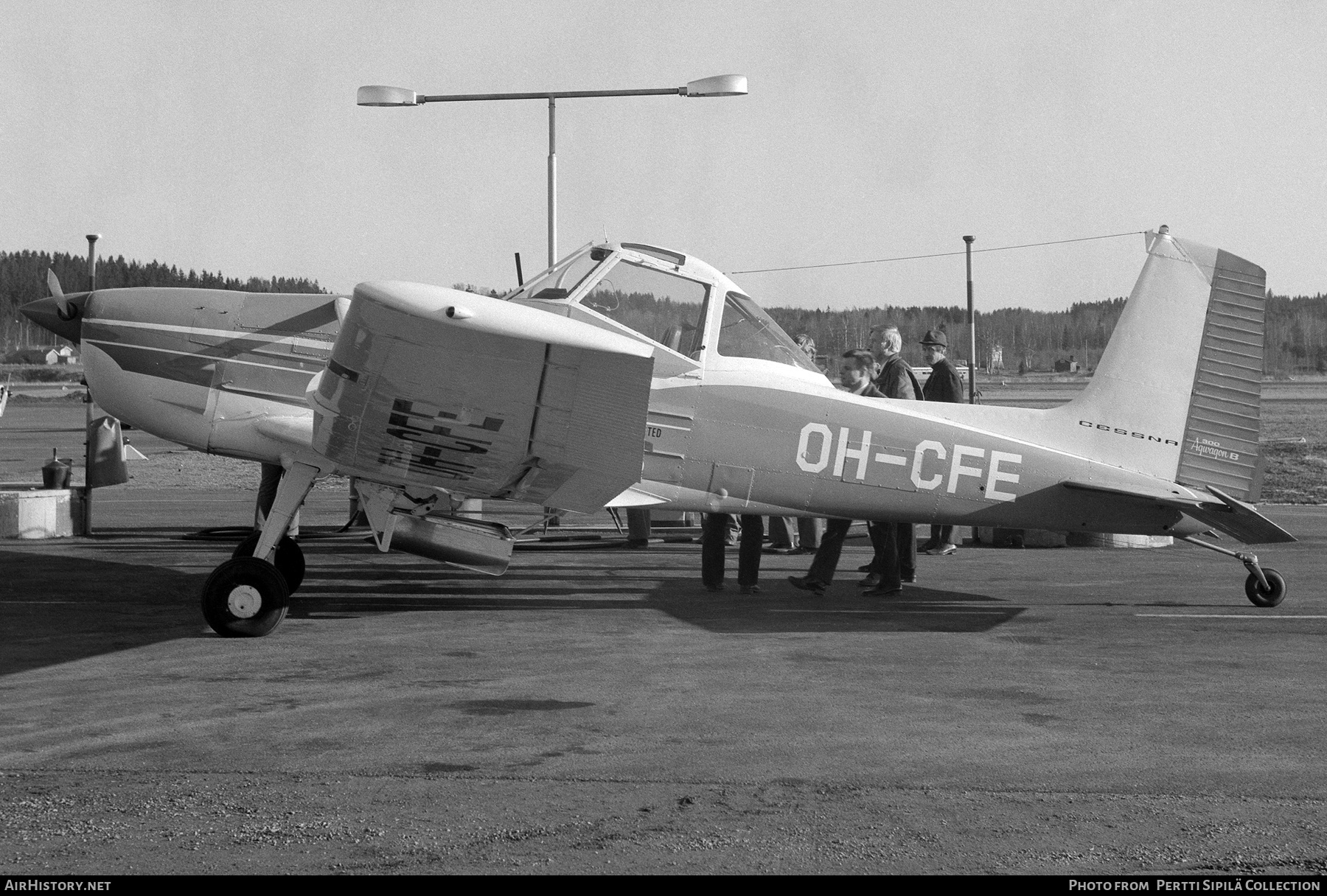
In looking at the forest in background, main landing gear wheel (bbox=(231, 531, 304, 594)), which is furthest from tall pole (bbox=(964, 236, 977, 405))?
main landing gear wheel (bbox=(231, 531, 304, 594))

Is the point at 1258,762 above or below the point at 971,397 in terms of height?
below

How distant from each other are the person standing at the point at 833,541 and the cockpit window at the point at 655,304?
1816 mm

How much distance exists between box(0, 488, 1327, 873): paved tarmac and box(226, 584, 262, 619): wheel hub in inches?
8.2

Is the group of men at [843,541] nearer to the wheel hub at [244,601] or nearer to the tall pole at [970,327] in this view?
the wheel hub at [244,601]

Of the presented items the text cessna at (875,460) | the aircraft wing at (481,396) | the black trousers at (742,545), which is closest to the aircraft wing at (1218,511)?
the text cessna at (875,460)

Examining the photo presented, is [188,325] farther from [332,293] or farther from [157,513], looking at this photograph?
[157,513]

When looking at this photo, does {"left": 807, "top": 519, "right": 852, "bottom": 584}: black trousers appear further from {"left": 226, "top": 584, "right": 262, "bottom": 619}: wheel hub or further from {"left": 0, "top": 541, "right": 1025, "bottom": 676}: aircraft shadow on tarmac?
{"left": 226, "top": 584, "right": 262, "bottom": 619}: wheel hub

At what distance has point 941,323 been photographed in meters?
18.8

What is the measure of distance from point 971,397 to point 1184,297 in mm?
9413

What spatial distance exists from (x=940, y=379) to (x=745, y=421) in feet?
12.8

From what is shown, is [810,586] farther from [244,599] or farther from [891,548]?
[244,599]

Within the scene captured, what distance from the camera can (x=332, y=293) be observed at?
394 inches

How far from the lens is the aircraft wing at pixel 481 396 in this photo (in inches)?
252
